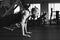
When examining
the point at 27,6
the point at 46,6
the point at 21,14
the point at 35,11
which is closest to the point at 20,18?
the point at 21,14

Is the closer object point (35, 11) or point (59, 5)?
point (35, 11)

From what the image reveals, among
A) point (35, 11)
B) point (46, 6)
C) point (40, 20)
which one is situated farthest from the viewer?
point (46, 6)

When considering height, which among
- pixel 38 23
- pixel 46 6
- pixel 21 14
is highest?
pixel 46 6

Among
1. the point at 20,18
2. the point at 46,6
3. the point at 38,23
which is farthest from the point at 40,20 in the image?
the point at 46,6

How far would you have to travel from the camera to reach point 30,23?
520cm

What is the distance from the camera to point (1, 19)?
2.25 metres

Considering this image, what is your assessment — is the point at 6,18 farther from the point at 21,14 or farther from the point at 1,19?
the point at 21,14

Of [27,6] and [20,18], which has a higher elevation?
[27,6]

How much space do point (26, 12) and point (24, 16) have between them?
8 cm

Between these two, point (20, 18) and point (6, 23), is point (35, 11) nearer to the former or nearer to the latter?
point (20, 18)

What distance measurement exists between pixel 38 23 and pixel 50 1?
5064mm

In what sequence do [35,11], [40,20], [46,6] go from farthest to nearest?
[46,6] < [40,20] < [35,11]

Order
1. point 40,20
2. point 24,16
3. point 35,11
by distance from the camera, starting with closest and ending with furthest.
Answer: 1. point 24,16
2. point 35,11
3. point 40,20

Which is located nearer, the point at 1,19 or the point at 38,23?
the point at 1,19
